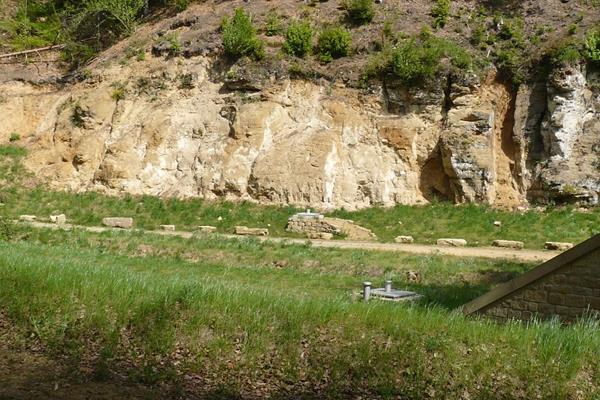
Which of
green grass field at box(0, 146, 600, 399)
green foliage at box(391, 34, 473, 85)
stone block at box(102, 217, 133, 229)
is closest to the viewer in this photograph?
green grass field at box(0, 146, 600, 399)

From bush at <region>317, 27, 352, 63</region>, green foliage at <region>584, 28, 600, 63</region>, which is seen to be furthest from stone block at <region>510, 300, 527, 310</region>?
bush at <region>317, 27, 352, 63</region>

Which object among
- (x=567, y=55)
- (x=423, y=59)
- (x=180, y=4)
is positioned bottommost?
(x=423, y=59)

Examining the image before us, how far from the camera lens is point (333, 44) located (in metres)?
31.4

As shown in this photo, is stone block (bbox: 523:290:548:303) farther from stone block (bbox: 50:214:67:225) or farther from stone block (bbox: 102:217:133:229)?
stone block (bbox: 50:214:67:225)

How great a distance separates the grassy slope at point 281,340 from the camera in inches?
308

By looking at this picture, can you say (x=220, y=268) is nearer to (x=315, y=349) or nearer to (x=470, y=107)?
(x=315, y=349)

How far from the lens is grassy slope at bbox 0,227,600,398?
7832 mm

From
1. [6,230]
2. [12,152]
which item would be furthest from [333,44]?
[6,230]

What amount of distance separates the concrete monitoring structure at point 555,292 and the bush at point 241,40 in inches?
906

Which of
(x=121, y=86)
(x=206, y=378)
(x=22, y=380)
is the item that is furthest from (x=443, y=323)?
(x=121, y=86)

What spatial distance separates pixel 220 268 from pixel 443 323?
385 inches

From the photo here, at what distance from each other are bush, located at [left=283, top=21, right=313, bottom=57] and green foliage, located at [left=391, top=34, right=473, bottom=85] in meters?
4.48

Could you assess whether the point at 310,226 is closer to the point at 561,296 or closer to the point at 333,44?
the point at 333,44

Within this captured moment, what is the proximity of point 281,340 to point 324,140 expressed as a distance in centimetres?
2041
